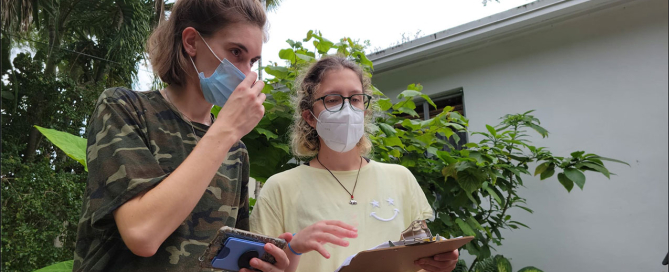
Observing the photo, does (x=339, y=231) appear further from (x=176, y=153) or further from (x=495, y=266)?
(x=495, y=266)

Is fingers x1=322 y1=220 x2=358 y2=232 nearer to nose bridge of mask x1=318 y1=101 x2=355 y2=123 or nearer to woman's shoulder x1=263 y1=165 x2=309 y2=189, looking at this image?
woman's shoulder x1=263 y1=165 x2=309 y2=189

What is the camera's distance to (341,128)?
1954 mm

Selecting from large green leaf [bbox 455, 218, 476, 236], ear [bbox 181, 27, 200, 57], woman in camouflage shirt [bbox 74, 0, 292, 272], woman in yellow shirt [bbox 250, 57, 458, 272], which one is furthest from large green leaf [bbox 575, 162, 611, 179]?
ear [bbox 181, 27, 200, 57]

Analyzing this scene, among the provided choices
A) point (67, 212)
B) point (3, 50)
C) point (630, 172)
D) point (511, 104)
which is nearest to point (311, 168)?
point (630, 172)

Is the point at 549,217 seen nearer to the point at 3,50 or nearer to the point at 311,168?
the point at 311,168

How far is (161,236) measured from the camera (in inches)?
40.6

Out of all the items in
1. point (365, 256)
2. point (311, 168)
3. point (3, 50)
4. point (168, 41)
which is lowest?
point (365, 256)

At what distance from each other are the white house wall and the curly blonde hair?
2733 mm

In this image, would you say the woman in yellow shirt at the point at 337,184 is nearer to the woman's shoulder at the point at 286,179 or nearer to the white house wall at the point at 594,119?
the woman's shoulder at the point at 286,179

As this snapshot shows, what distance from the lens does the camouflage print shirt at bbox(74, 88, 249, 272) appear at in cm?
107

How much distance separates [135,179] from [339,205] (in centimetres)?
98

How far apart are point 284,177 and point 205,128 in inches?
21.4

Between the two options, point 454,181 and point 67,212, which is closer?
point 454,181

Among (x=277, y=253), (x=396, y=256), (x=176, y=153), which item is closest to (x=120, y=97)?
(x=176, y=153)
